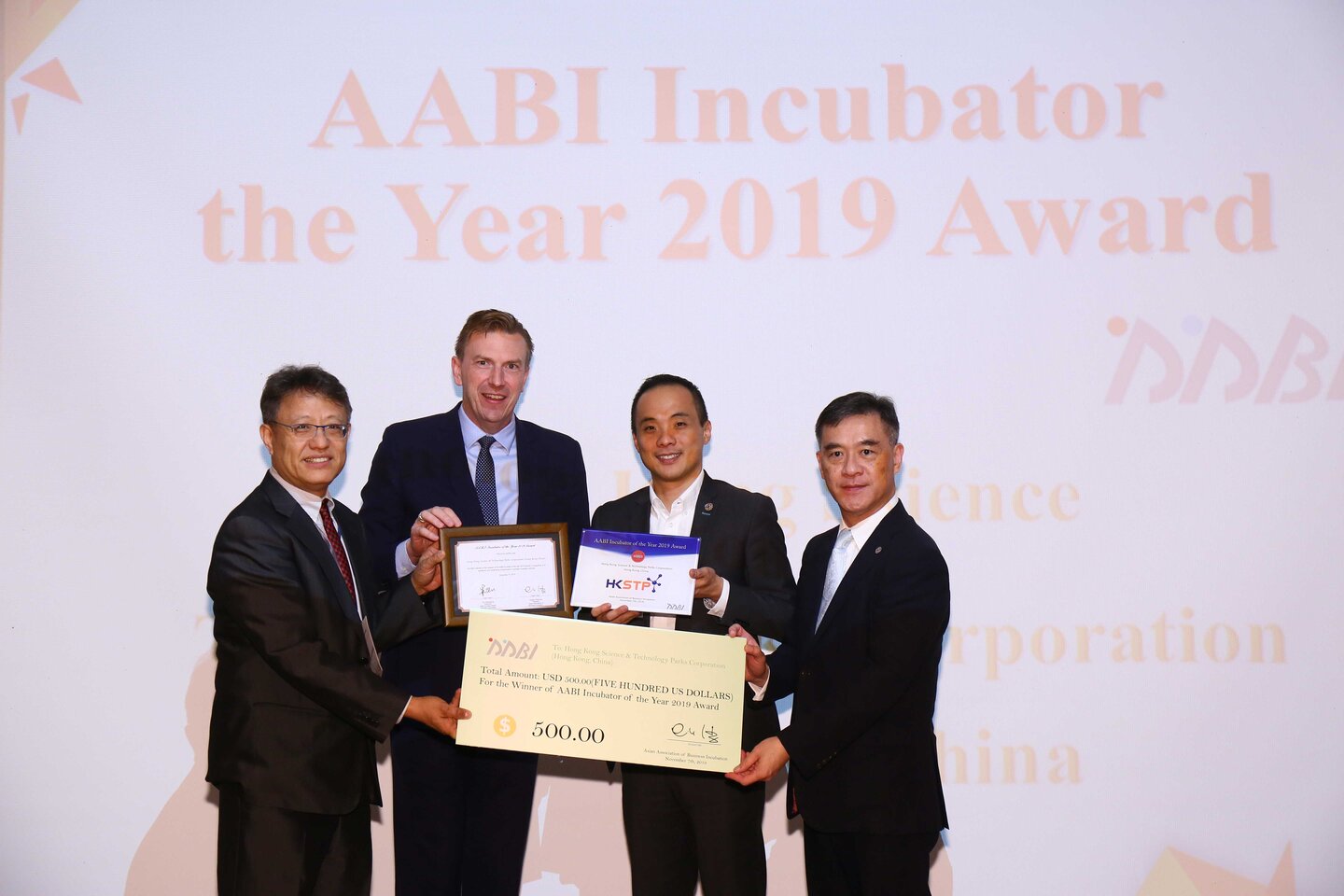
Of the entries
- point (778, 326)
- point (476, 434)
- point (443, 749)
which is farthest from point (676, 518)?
point (778, 326)

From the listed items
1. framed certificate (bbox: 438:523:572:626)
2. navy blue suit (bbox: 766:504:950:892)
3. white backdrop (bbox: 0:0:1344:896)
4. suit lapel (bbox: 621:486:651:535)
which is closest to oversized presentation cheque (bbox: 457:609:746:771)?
framed certificate (bbox: 438:523:572:626)

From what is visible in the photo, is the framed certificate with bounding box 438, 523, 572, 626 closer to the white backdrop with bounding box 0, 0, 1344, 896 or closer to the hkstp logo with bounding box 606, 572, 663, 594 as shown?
the hkstp logo with bounding box 606, 572, 663, 594

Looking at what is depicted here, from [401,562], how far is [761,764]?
1.13m

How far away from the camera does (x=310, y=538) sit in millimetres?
2525

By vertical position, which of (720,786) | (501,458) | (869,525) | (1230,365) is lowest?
(720,786)

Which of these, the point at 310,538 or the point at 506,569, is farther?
the point at 506,569

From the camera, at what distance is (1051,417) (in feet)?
12.1

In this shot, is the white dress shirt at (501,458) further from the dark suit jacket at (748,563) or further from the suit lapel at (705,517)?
the suit lapel at (705,517)

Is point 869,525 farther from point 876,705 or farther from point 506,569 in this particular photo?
point 506,569

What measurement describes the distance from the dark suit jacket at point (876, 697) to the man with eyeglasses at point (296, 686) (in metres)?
0.88

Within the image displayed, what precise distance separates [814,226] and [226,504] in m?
2.29

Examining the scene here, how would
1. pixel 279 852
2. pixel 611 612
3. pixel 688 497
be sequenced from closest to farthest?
pixel 279 852 < pixel 611 612 < pixel 688 497

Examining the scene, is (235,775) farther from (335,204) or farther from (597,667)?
(335,204)

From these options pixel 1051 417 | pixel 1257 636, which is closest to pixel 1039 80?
pixel 1051 417
